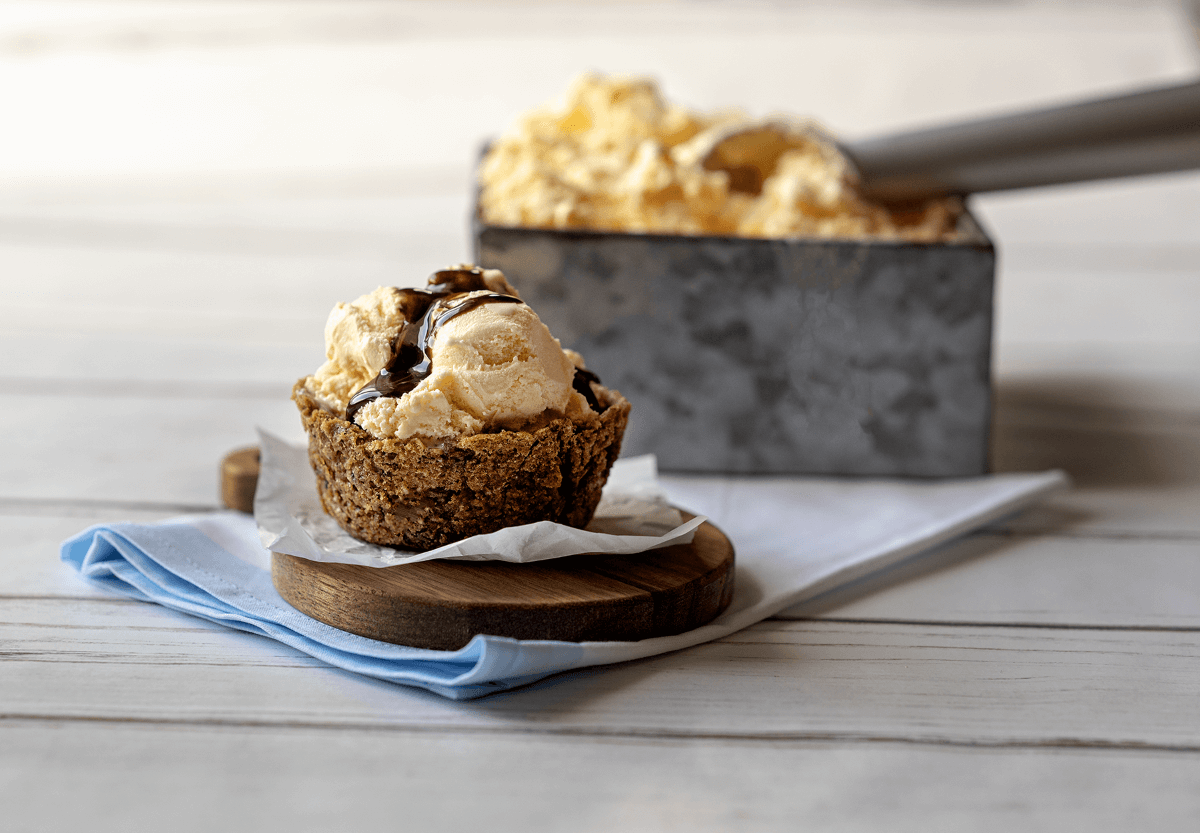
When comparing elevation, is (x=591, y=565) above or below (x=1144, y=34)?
below

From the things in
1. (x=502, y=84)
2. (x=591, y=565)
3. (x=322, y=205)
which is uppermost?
(x=502, y=84)

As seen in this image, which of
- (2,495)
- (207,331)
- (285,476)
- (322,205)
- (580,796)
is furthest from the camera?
(322,205)

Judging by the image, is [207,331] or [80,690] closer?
[80,690]

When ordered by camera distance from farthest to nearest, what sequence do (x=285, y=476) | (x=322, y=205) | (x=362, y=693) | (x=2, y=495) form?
(x=322, y=205)
(x=2, y=495)
(x=285, y=476)
(x=362, y=693)

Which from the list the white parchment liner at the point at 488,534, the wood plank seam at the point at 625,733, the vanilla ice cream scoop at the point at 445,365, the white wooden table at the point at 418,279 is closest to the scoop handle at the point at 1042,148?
the white wooden table at the point at 418,279

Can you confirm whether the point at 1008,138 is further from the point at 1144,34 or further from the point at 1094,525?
the point at 1144,34

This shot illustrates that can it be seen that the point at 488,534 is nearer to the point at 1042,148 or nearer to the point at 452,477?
the point at 452,477

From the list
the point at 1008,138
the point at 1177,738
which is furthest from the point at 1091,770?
the point at 1008,138

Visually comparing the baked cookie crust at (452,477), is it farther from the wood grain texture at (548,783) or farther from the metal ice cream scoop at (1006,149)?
the metal ice cream scoop at (1006,149)
